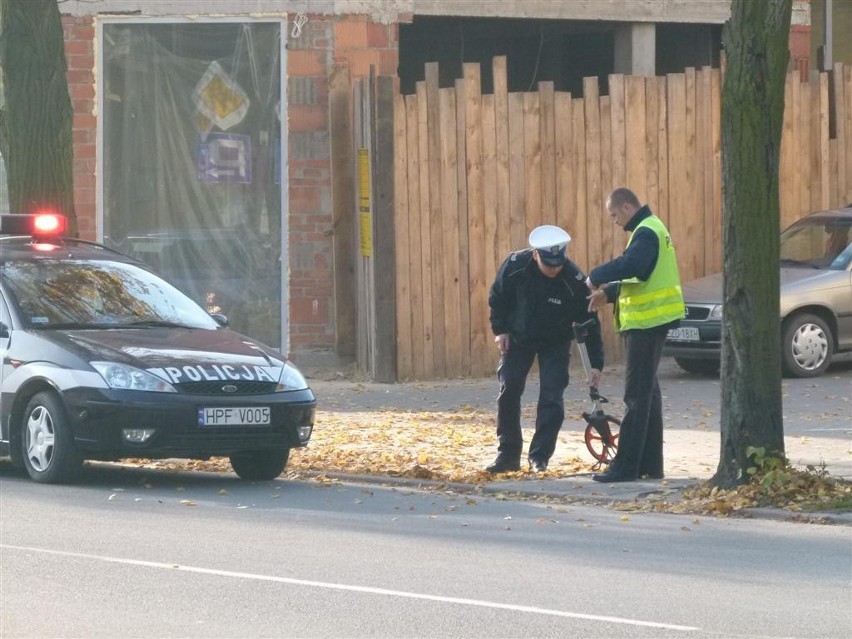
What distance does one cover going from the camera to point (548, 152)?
18094 millimetres

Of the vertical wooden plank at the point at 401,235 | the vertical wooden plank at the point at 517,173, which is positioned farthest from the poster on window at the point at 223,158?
the vertical wooden plank at the point at 517,173

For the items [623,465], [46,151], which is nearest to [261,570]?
[623,465]

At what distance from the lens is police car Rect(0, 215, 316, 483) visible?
415 inches

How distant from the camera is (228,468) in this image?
12.4m

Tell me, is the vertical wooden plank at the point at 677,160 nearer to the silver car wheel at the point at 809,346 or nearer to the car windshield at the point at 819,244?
the car windshield at the point at 819,244

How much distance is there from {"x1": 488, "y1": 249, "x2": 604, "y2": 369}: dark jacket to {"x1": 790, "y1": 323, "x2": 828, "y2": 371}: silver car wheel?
6.10m

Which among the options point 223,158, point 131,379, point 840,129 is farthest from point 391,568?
point 840,129

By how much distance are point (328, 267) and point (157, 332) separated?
702 cm

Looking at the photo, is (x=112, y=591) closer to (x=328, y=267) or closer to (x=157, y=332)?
(x=157, y=332)

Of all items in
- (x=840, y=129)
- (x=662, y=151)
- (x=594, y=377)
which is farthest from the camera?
(x=840, y=129)

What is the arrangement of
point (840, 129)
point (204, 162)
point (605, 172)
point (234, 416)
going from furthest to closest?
point (840, 129), point (204, 162), point (605, 172), point (234, 416)

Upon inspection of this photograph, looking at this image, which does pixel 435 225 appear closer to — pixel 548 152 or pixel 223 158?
pixel 548 152

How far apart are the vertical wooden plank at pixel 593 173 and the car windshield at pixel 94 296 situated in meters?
7.01

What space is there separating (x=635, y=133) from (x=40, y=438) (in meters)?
9.38
